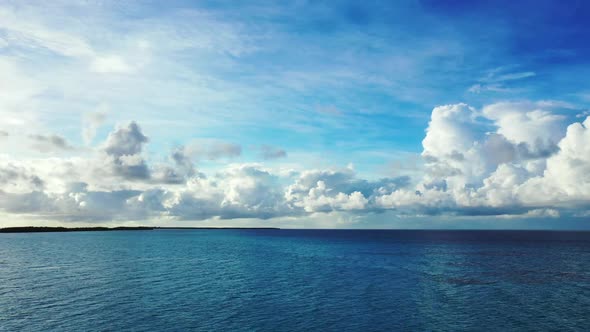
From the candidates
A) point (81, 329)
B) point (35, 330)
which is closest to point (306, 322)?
point (81, 329)

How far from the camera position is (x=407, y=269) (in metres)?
101

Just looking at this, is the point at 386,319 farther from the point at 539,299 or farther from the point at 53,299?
the point at 53,299

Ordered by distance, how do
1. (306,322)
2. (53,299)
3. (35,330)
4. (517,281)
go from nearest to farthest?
(35,330), (306,322), (53,299), (517,281)

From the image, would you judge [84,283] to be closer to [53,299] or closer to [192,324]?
[53,299]

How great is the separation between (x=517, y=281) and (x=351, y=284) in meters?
35.8

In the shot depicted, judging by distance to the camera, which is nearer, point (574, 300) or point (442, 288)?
point (574, 300)

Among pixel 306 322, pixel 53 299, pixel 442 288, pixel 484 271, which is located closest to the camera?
pixel 306 322

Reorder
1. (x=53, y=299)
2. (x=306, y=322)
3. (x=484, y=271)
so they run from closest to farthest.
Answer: (x=306, y=322), (x=53, y=299), (x=484, y=271)

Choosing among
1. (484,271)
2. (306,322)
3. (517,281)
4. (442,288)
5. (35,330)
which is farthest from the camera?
(484,271)

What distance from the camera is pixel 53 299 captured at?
60938 millimetres

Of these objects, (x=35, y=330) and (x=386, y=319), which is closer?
(x=35, y=330)

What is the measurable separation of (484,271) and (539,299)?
35.3 metres

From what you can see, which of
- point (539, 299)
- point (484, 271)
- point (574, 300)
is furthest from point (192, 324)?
point (484, 271)

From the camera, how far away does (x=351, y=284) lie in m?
77.8
